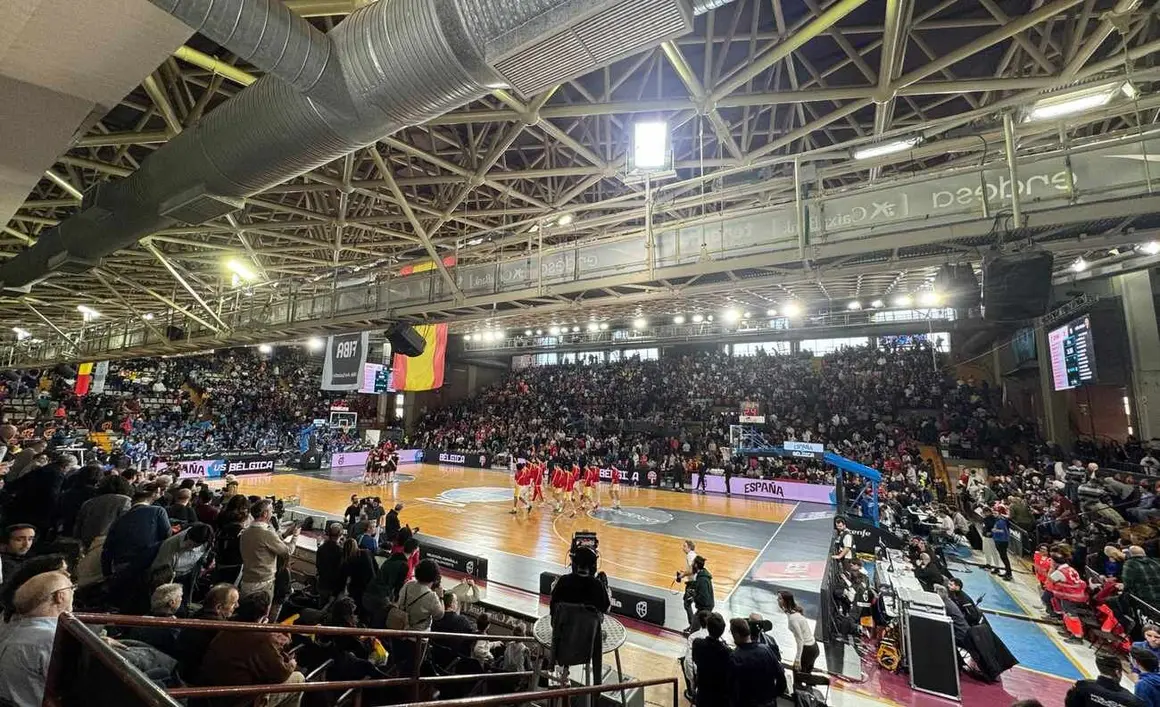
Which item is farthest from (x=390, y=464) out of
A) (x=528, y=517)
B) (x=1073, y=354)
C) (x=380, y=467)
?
(x=1073, y=354)

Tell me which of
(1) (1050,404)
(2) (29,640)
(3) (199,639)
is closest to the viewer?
(2) (29,640)

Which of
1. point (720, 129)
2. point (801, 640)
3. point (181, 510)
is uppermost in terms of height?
point (720, 129)

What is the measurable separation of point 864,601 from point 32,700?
9985 millimetres

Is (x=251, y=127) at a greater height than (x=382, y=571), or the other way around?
(x=251, y=127)

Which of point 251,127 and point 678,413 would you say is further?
point 678,413

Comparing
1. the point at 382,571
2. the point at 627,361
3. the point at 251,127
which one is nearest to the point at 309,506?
the point at 382,571

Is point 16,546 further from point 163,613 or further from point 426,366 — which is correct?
point 426,366

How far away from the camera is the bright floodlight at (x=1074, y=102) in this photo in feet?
19.4

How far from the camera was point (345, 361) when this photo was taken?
46.6 feet

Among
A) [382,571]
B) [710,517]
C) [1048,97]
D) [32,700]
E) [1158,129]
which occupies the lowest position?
[710,517]

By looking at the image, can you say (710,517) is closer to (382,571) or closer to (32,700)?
(382,571)

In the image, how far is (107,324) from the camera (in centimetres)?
2164

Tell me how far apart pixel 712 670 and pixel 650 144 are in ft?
21.3

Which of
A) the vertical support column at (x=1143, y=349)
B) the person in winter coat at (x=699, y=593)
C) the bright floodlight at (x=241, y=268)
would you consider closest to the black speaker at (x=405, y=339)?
the bright floodlight at (x=241, y=268)
